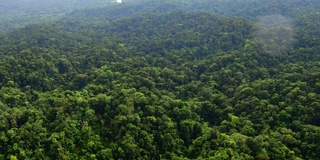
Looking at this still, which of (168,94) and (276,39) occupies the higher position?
(276,39)

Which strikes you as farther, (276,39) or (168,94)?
(276,39)

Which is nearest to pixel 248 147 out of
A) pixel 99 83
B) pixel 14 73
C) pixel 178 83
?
pixel 178 83

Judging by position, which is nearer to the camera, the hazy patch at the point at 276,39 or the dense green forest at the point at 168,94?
the dense green forest at the point at 168,94

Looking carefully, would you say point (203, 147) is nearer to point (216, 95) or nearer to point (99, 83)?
point (216, 95)

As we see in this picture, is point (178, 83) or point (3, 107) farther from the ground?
point (3, 107)

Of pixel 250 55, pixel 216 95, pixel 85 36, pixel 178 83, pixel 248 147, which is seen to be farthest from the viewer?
pixel 85 36

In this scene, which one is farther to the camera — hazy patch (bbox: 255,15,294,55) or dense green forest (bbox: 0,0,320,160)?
hazy patch (bbox: 255,15,294,55)

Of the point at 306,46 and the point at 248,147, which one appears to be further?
the point at 306,46

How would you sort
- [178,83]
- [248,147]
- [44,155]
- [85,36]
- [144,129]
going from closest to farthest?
[44,155]
[248,147]
[144,129]
[178,83]
[85,36]
